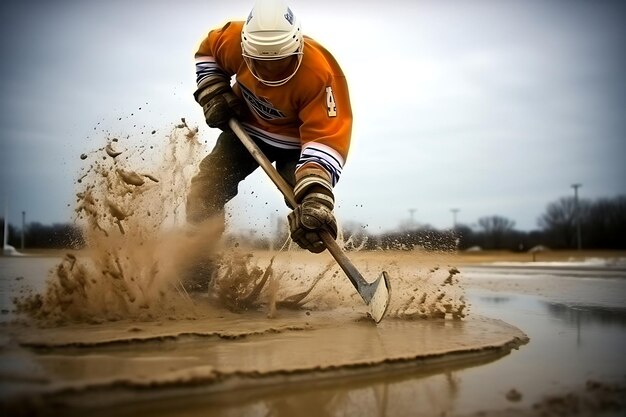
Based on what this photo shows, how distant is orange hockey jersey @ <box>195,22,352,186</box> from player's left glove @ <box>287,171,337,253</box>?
0.12 m

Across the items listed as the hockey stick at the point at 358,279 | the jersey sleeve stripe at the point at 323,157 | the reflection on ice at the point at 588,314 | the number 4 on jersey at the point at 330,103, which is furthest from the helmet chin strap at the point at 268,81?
the reflection on ice at the point at 588,314

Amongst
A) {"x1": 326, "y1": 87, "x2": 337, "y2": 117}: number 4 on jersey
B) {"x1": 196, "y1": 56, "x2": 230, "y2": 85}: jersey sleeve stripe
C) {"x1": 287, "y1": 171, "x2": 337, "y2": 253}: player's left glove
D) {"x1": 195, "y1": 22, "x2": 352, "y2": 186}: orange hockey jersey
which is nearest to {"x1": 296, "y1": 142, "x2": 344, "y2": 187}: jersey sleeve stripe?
{"x1": 195, "y1": 22, "x2": 352, "y2": 186}: orange hockey jersey

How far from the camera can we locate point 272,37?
9.34 ft

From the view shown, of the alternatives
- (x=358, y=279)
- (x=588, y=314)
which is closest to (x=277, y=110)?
Result: (x=358, y=279)

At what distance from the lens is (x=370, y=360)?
1.91 metres

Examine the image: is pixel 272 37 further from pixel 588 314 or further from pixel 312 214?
pixel 588 314

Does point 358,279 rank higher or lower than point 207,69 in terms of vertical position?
lower

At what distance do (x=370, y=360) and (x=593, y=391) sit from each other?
72 centimetres

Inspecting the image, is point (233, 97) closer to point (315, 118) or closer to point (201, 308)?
point (315, 118)

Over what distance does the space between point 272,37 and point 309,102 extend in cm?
41

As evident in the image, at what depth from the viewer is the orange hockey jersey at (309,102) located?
Answer: 9.67ft

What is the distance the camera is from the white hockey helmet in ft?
9.35

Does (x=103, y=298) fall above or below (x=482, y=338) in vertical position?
above

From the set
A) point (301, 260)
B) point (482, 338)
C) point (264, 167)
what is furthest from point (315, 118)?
point (301, 260)
